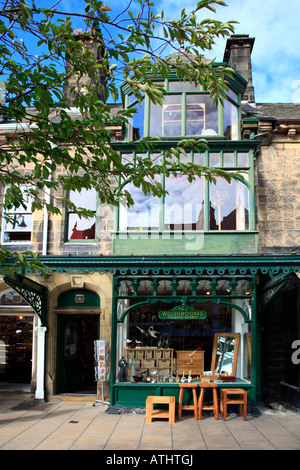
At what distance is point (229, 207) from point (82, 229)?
4.22 metres

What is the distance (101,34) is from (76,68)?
54 centimetres

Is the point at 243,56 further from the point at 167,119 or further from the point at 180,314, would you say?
the point at 180,314

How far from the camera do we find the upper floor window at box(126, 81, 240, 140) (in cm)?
1184

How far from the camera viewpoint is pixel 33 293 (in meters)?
11.3

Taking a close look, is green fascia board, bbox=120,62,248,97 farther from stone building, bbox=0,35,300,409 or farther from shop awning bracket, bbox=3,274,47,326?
shop awning bracket, bbox=3,274,47,326

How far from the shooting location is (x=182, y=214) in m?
11.3

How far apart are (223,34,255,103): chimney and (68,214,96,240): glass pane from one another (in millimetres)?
6524

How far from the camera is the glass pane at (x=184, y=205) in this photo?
36.8 feet

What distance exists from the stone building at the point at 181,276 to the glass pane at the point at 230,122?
0.10 ft

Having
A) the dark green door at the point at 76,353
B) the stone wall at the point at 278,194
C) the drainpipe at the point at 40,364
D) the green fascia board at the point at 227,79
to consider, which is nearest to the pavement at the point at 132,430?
the drainpipe at the point at 40,364

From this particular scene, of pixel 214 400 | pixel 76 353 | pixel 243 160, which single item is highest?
pixel 243 160

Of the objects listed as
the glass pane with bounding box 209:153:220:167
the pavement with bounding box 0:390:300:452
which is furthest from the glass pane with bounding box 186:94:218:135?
the pavement with bounding box 0:390:300:452

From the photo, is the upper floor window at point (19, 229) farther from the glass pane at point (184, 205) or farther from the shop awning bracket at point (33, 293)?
the glass pane at point (184, 205)

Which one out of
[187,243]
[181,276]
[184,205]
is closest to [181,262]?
[181,276]
